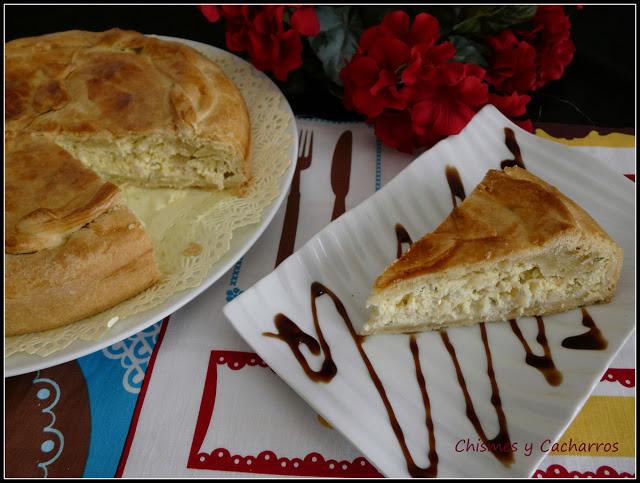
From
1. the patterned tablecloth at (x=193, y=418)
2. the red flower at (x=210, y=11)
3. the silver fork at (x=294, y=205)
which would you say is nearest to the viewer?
the patterned tablecloth at (x=193, y=418)

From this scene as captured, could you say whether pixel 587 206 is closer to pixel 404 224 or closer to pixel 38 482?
pixel 404 224

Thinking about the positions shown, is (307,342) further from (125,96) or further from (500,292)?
(125,96)

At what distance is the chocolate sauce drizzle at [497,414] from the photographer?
6.23 ft

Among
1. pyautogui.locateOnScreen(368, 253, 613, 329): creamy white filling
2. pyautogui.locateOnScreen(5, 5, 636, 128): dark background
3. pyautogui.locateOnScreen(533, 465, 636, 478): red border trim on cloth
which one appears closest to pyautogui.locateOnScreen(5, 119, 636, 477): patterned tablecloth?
pyautogui.locateOnScreen(533, 465, 636, 478): red border trim on cloth

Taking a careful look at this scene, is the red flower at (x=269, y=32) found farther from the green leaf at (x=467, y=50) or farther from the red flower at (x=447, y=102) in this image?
the green leaf at (x=467, y=50)

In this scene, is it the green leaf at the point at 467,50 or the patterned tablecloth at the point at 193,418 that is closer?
the patterned tablecloth at the point at 193,418

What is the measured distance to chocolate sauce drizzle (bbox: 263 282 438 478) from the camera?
190 cm

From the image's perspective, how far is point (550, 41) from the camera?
3342 millimetres

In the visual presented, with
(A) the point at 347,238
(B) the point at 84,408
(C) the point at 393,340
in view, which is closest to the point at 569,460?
(C) the point at 393,340

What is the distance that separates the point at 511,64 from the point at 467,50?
0.25 meters

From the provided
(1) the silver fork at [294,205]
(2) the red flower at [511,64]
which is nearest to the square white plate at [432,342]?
(1) the silver fork at [294,205]

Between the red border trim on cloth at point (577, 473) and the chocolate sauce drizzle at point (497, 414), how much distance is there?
164 mm

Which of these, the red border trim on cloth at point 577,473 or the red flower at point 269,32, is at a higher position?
the red flower at point 269,32

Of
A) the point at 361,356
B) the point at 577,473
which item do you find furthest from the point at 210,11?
the point at 577,473
